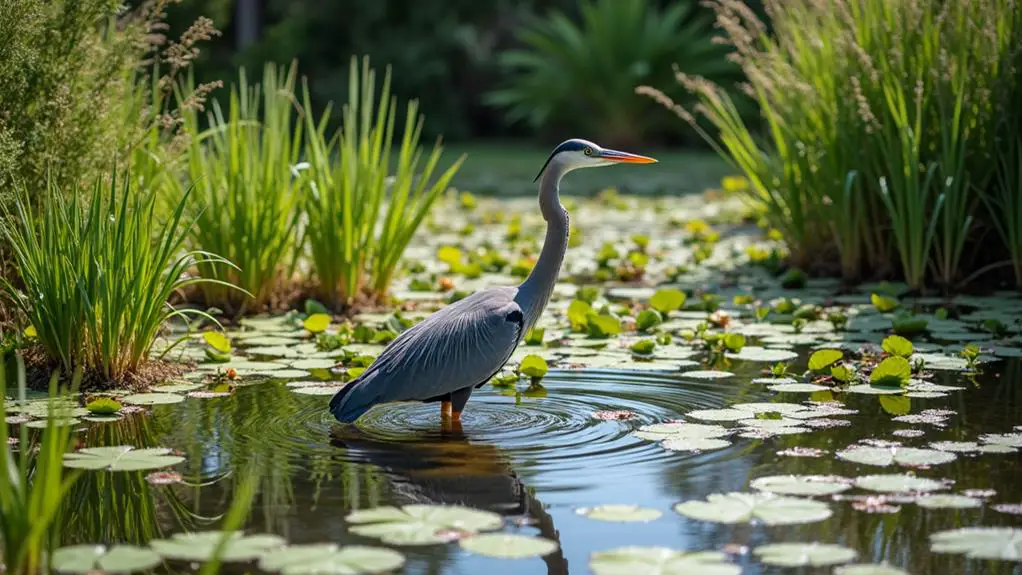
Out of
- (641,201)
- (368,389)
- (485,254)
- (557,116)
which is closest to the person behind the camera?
(368,389)

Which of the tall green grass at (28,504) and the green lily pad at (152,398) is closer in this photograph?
the tall green grass at (28,504)

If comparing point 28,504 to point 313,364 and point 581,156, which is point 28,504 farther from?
point 313,364

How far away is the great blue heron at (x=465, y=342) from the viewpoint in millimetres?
4332

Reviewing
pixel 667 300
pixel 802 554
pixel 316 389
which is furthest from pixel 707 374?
pixel 802 554

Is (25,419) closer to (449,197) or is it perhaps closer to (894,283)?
(894,283)

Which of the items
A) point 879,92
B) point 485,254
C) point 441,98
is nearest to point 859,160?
point 879,92

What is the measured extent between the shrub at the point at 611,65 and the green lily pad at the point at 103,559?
14.2m

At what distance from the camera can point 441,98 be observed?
18797 mm

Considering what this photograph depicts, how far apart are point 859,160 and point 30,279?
433cm

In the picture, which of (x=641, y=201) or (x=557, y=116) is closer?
(x=641, y=201)

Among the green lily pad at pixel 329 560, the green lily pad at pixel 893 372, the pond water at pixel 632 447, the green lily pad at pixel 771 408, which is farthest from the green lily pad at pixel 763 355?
the green lily pad at pixel 329 560

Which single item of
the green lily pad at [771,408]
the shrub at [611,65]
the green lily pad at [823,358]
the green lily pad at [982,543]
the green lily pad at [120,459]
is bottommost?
the green lily pad at [982,543]

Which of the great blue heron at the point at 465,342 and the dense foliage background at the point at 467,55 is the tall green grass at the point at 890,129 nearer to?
the great blue heron at the point at 465,342

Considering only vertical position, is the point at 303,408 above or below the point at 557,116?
below
